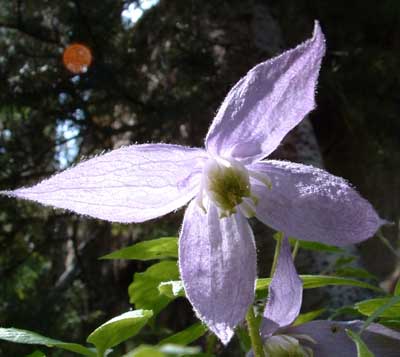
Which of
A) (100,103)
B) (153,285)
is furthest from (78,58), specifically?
(153,285)

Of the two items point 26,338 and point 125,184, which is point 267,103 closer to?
point 125,184

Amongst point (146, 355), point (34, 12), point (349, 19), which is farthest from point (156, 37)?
point (146, 355)

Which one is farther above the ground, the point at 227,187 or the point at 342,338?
the point at 227,187

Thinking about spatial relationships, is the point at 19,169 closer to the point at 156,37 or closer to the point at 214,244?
the point at 156,37

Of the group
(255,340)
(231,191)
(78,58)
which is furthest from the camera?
(78,58)

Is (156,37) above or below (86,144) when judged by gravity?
above

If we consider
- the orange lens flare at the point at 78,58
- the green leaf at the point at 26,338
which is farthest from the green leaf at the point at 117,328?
the orange lens flare at the point at 78,58

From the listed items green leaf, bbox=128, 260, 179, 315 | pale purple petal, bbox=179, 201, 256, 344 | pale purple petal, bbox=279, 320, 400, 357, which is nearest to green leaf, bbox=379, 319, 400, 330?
pale purple petal, bbox=279, 320, 400, 357

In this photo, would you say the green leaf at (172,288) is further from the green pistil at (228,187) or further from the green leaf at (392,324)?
the green leaf at (392,324)
